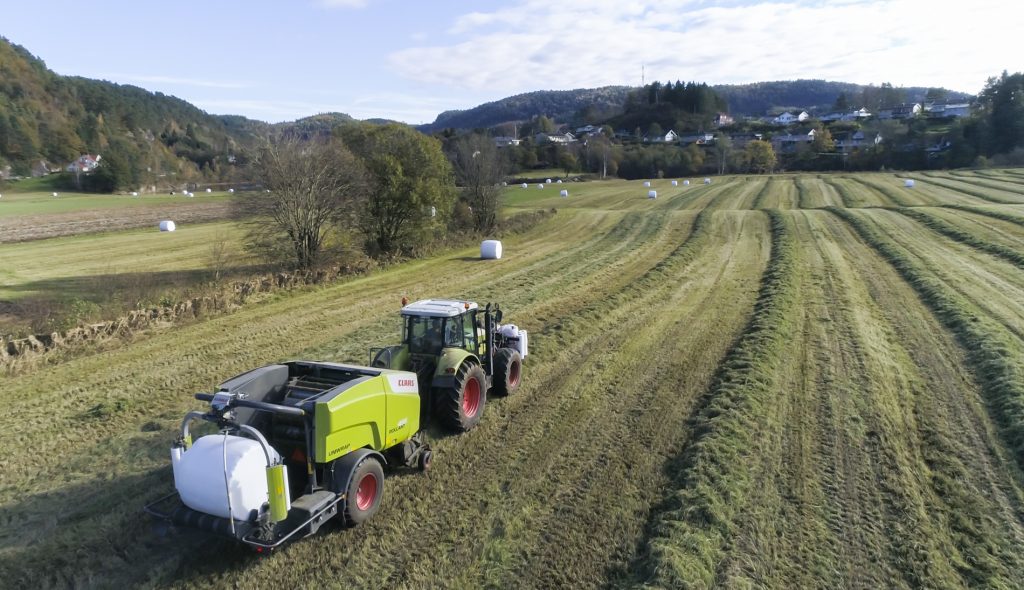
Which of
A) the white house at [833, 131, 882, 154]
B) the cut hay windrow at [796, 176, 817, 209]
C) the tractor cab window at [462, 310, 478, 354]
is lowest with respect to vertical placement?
the tractor cab window at [462, 310, 478, 354]

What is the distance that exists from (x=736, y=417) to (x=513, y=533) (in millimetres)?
4464

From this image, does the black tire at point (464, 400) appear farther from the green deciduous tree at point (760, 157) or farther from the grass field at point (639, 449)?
the green deciduous tree at point (760, 157)

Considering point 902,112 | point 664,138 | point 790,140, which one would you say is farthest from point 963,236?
point 902,112

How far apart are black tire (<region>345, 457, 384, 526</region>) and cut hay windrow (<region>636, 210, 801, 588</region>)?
3.15m

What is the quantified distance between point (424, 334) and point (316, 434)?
3.28 m

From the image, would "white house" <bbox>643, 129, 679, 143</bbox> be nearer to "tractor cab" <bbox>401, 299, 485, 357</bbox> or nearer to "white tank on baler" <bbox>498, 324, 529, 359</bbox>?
"white tank on baler" <bbox>498, 324, 529, 359</bbox>

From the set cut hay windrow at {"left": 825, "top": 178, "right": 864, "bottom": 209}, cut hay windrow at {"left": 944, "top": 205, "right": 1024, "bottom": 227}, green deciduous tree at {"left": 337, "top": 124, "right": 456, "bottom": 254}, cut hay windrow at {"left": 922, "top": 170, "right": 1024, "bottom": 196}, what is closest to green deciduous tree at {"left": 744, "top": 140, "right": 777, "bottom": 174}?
cut hay windrow at {"left": 922, "top": 170, "right": 1024, "bottom": 196}

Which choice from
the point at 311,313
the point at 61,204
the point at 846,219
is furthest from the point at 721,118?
the point at 311,313

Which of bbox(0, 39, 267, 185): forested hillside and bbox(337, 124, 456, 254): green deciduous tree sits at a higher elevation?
bbox(0, 39, 267, 185): forested hillside

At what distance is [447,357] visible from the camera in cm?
886

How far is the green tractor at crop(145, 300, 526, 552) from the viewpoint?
564 cm

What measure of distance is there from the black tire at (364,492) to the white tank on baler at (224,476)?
100cm

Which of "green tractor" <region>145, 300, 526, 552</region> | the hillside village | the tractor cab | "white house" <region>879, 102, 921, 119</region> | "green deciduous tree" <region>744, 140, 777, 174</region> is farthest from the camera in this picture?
"white house" <region>879, 102, 921, 119</region>

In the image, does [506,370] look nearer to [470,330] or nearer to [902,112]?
[470,330]
